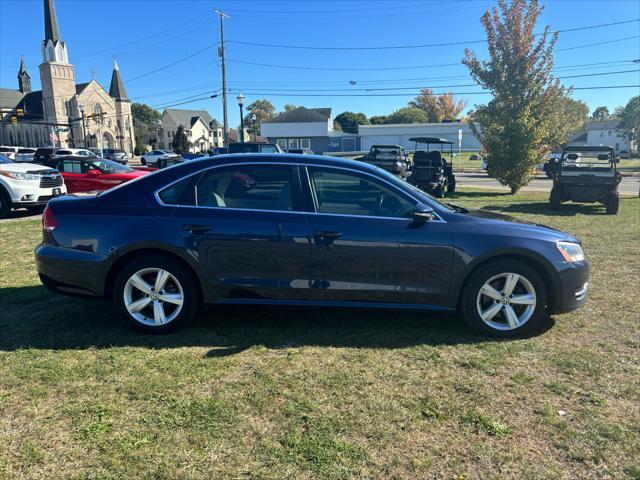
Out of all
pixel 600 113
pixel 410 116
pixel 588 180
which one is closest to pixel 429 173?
pixel 588 180

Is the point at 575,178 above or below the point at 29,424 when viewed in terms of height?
above

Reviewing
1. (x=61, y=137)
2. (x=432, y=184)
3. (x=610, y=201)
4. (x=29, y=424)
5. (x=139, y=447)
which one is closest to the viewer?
(x=139, y=447)

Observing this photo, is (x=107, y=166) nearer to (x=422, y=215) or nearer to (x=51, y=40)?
(x=422, y=215)

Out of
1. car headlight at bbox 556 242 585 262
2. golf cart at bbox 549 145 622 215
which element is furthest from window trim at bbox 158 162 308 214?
golf cart at bbox 549 145 622 215

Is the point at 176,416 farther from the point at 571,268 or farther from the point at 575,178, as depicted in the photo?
the point at 575,178

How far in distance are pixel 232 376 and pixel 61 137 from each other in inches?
3682

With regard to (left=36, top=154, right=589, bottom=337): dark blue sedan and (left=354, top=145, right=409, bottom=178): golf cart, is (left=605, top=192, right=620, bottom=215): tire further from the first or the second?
(left=36, top=154, right=589, bottom=337): dark blue sedan

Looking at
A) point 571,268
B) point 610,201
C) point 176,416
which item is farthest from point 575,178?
point 176,416

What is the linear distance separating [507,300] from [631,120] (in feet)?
283

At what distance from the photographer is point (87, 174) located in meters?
14.0

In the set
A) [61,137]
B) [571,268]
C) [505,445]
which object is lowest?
[505,445]

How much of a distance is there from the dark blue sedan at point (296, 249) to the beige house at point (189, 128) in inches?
4042

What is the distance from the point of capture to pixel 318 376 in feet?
11.5

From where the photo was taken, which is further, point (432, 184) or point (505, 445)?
point (432, 184)
